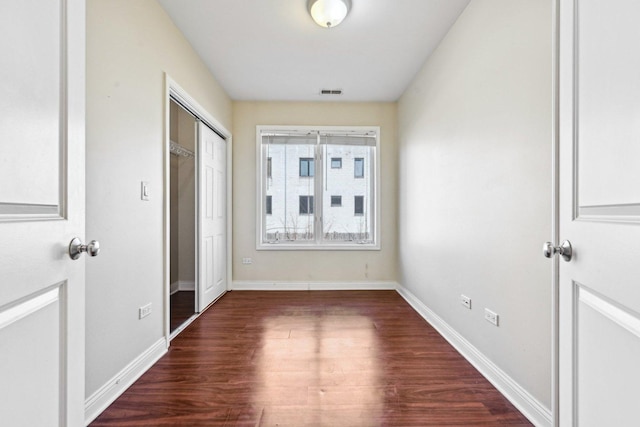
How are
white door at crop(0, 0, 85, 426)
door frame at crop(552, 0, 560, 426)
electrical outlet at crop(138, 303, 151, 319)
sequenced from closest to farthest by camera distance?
white door at crop(0, 0, 85, 426)
door frame at crop(552, 0, 560, 426)
electrical outlet at crop(138, 303, 151, 319)

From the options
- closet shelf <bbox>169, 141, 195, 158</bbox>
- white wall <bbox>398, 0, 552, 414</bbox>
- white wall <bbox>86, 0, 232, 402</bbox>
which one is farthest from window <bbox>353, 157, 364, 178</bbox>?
white wall <bbox>86, 0, 232, 402</bbox>

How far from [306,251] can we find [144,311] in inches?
92.9

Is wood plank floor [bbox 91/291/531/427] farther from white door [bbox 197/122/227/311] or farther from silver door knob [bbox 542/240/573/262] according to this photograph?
silver door knob [bbox 542/240/573/262]

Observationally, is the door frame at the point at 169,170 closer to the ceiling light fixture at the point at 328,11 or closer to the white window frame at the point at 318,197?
the white window frame at the point at 318,197

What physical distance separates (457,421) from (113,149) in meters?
2.40

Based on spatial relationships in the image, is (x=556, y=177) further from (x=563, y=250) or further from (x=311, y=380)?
(x=311, y=380)

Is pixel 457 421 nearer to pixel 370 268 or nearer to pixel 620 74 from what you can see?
pixel 620 74

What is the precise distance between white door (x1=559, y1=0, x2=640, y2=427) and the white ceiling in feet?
5.63

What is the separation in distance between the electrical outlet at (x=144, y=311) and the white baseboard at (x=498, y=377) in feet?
7.52

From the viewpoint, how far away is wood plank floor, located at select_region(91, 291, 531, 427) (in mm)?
1565

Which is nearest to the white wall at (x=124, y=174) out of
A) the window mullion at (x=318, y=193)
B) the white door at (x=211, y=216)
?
the white door at (x=211, y=216)

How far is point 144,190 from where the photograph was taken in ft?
6.61

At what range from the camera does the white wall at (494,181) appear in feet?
4.96

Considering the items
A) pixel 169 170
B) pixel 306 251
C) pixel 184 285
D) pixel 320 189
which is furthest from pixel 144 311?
pixel 320 189
